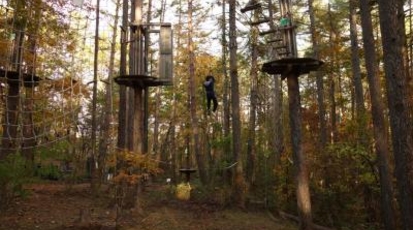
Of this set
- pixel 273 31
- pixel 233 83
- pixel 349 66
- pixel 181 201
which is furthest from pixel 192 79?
pixel 349 66

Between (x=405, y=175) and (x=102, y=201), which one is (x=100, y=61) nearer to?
(x=102, y=201)

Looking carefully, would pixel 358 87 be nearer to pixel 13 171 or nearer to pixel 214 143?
pixel 214 143

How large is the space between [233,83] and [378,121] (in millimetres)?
4815

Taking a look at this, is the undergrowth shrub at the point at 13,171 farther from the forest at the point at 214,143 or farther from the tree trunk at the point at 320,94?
the tree trunk at the point at 320,94

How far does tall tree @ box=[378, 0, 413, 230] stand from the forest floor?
14.3 feet

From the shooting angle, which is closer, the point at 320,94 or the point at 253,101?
the point at 253,101

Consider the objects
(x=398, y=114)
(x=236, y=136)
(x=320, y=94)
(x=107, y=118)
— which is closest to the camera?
(x=398, y=114)

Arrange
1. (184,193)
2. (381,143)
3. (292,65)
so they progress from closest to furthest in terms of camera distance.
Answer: (292,65) < (381,143) < (184,193)

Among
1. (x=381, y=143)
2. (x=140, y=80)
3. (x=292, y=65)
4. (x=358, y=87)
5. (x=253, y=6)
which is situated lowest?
(x=381, y=143)

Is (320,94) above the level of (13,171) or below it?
above

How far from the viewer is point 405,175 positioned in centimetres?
802

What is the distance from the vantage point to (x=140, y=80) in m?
8.93

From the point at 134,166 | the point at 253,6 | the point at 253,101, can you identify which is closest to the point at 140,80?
the point at 134,166

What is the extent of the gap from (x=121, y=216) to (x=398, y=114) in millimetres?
7125
